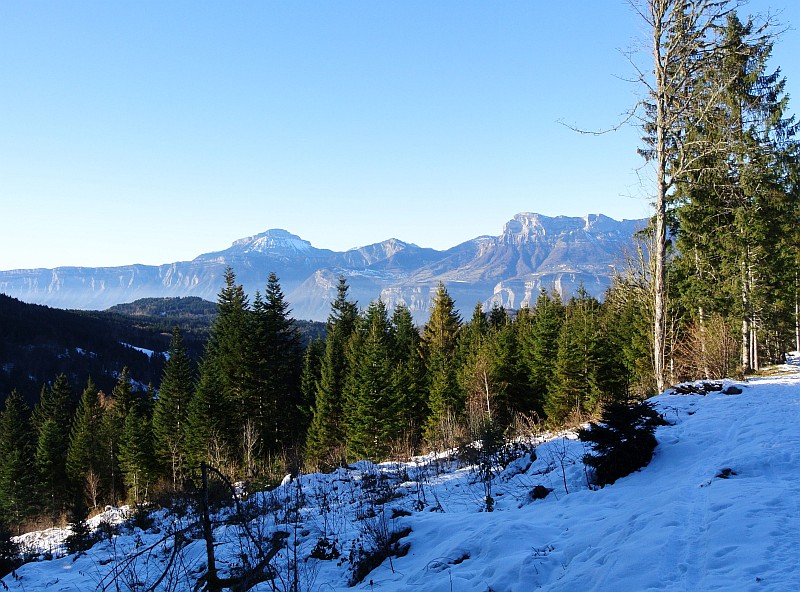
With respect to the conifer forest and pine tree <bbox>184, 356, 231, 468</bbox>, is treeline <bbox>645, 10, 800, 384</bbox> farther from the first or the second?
pine tree <bbox>184, 356, 231, 468</bbox>

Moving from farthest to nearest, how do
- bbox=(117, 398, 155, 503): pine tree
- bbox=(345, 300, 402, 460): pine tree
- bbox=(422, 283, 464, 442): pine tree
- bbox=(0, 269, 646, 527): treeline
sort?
bbox=(117, 398, 155, 503): pine tree → bbox=(422, 283, 464, 442): pine tree → bbox=(0, 269, 646, 527): treeline → bbox=(345, 300, 402, 460): pine tree

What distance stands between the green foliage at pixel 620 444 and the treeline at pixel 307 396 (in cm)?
1724

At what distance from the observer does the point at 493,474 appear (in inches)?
352

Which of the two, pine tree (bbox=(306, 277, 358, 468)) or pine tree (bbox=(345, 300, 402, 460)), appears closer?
pine tree (bbox=(345, 300, 402, 460))

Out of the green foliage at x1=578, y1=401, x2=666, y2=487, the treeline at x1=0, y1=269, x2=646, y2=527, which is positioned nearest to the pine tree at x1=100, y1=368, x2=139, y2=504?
the treeline at x1=0, y1=269, x2=646, y2=527

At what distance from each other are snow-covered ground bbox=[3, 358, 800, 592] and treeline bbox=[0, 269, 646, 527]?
47.1ft

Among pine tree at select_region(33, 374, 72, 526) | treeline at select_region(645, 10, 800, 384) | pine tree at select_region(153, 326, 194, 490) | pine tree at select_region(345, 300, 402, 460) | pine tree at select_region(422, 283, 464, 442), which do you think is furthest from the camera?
pine tree at select_region(33, 374, 72, 526)

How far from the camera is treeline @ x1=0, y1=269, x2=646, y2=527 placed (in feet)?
101

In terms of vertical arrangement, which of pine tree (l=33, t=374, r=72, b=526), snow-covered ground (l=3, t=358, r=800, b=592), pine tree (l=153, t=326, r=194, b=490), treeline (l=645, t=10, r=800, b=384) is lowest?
pine tree (l=33, t=374, r=72, b=526)

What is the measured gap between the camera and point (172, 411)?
124 feet

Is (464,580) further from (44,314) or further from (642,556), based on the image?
(44,314)

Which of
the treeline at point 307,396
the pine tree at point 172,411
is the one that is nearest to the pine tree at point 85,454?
the treeline at point 307,396

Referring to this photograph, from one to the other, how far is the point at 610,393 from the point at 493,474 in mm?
23623

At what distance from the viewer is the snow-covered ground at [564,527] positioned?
3943 millimetres
